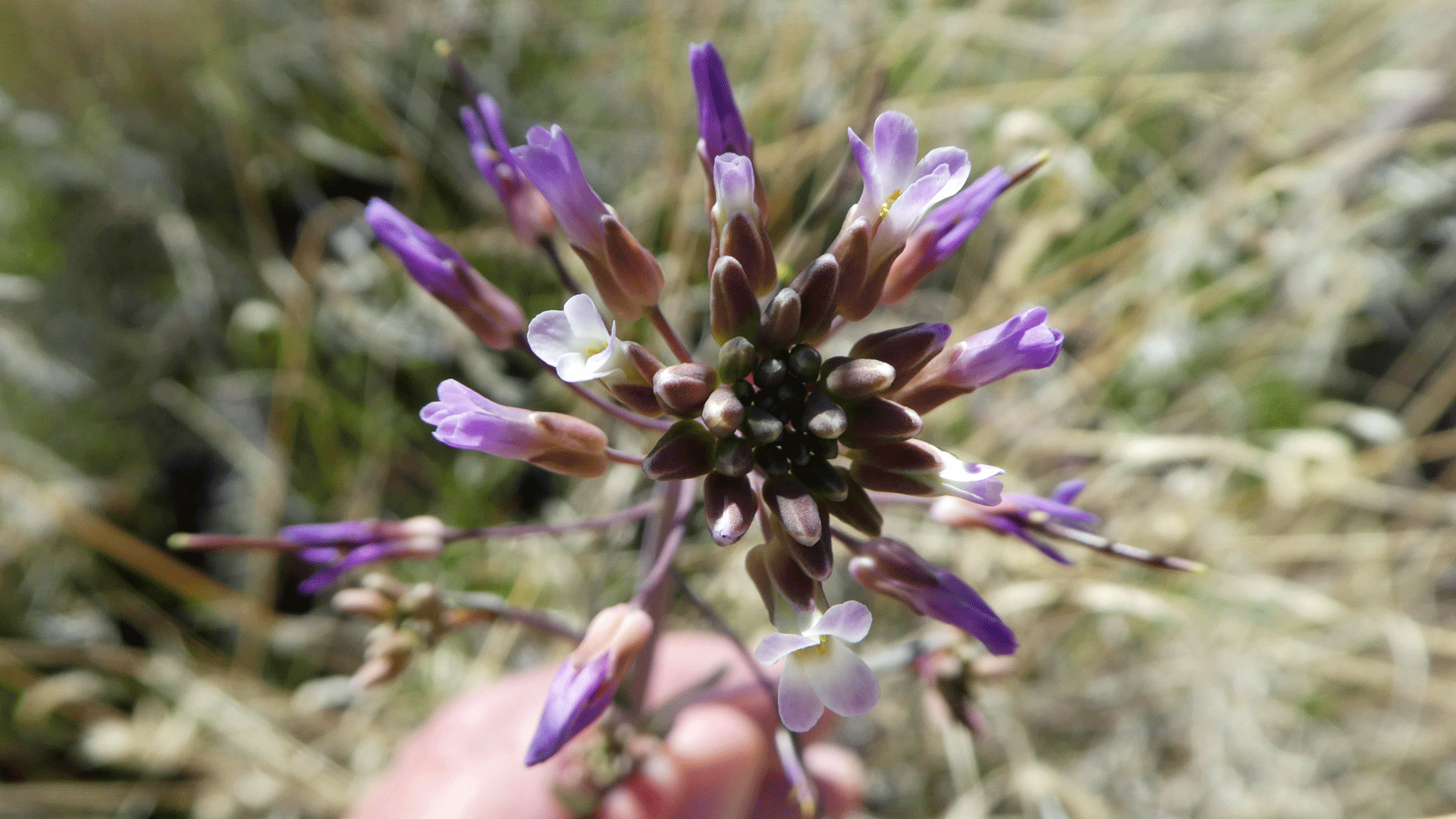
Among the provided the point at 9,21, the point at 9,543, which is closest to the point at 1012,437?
the point at 9,543

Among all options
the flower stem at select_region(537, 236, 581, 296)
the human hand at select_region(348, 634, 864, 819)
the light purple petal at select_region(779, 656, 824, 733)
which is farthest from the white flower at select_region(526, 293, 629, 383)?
the human hand at select_region(348, 634, 864, 819)

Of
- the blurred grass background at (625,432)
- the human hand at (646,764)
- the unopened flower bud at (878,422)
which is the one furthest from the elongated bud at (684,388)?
the blurred grass background at (625,432)

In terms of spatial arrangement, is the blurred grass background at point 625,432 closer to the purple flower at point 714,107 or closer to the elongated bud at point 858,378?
the purple flower at point 714,107

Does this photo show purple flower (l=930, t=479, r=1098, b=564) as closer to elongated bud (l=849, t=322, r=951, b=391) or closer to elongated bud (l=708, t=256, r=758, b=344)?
elongated bud (l=849, t=322, r=951, b=391)

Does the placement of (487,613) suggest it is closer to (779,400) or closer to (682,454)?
(682,454)

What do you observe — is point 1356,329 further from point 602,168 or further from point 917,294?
point 602,168
